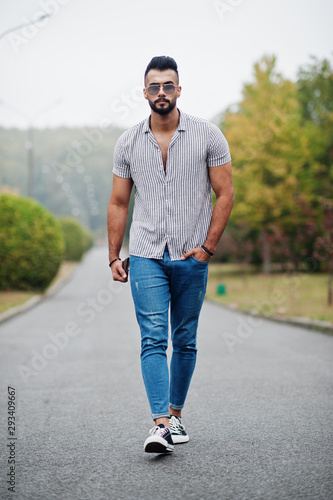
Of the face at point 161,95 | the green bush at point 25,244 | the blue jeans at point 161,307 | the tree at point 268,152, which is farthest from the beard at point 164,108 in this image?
the tree at point 268,152

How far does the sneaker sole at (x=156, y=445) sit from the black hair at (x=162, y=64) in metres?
2.08

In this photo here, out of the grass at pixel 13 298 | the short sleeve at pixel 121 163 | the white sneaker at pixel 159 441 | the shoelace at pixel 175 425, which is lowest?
the grass at pixel 13 298

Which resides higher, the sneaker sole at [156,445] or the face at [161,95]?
the face at [161,95]

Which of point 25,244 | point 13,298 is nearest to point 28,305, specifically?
point 13,298

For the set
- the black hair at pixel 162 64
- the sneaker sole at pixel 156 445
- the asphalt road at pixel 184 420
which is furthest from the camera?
the black hair at pixel 162 64

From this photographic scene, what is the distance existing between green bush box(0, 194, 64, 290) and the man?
49.3 feet

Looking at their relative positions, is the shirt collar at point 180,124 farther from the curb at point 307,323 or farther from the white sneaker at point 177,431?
the curb at point 307,323

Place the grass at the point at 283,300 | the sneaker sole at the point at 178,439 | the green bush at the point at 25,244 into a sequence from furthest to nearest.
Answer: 1. the green bush at the point at 25,244
2. the grass at the point at 283,300
3. the sneaker sole at the point at 178,439

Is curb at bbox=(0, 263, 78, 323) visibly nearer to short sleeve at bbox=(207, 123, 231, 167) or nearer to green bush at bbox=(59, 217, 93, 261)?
short sleeve at bbox=(207, 123, 231, 167)

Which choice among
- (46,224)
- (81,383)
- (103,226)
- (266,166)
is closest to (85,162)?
(103,226)

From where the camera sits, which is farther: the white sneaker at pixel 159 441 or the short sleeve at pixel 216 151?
the short sleeve at pixel 216 151

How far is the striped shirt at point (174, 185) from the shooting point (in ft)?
12.1

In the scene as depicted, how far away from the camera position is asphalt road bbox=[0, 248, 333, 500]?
3.05 meters

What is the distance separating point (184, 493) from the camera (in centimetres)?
291
